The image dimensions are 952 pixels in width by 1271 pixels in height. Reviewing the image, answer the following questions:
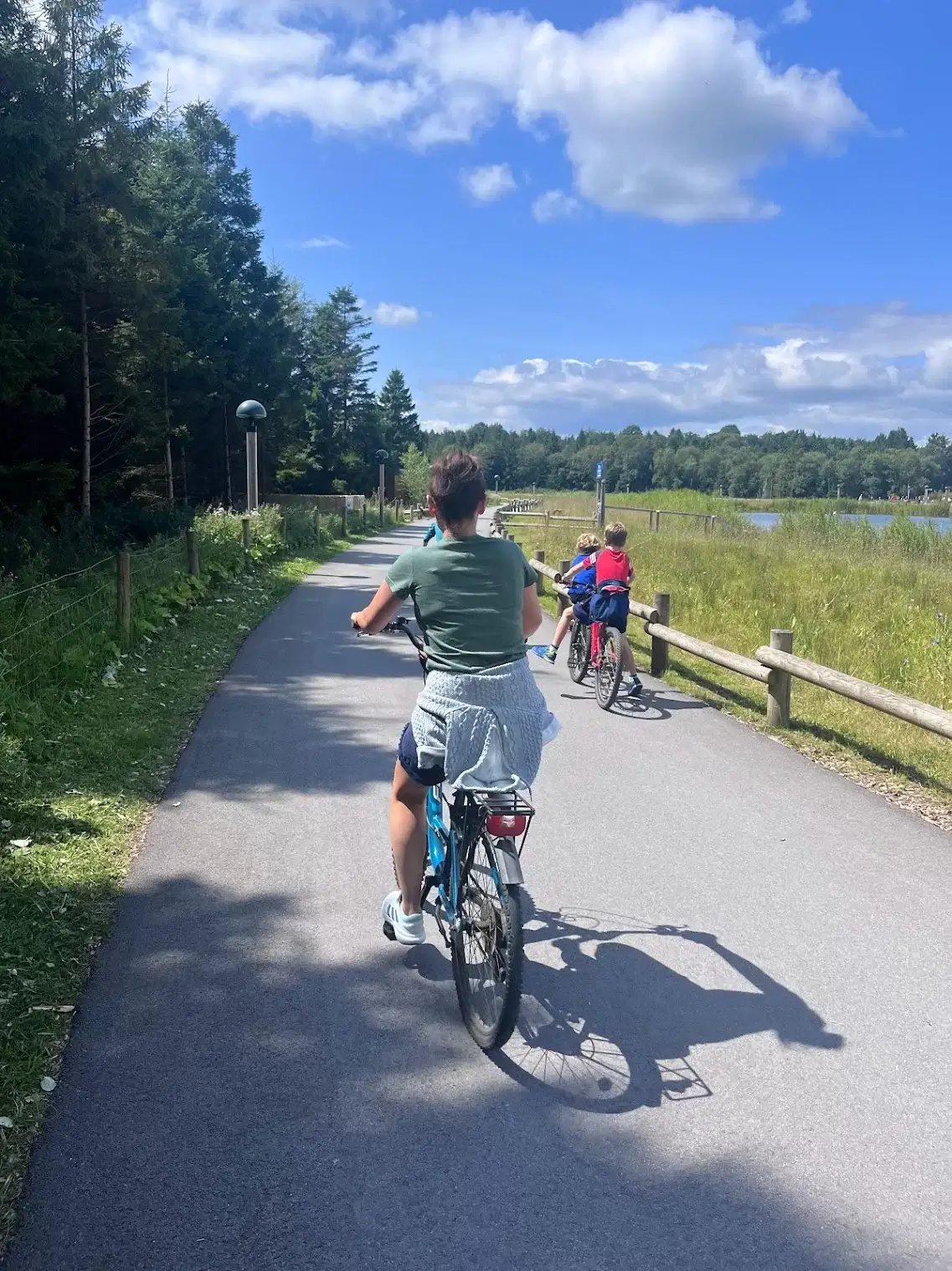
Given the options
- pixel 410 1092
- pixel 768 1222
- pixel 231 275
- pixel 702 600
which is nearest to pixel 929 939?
pixel 768 1222

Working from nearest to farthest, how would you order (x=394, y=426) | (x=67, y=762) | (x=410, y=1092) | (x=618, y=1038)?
(x=410, y=1092) < (x=618, y=1038) < (x=67, y=762) < (x=394, y=426)

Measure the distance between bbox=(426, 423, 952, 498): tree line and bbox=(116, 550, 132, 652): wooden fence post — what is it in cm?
413

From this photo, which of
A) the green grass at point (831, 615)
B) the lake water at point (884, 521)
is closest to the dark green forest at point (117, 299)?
the lake water at point (884, 521)

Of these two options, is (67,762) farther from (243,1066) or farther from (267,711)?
(243,1066)

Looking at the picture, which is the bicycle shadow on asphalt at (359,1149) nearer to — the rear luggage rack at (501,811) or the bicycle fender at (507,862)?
the bicycle fender at (507,862)

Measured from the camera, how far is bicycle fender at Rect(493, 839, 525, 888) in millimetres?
3287

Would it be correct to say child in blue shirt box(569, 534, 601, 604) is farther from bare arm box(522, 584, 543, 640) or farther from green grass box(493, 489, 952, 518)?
green grass box(493, 489, 952, 518)

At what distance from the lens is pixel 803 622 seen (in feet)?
41.1

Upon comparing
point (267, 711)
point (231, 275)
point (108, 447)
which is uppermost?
point (231, 275)

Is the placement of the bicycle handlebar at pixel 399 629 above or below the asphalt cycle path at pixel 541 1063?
above

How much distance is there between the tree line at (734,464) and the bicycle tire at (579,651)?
10.8 ft

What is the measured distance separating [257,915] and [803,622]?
967cm

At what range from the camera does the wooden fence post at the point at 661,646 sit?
10758mm

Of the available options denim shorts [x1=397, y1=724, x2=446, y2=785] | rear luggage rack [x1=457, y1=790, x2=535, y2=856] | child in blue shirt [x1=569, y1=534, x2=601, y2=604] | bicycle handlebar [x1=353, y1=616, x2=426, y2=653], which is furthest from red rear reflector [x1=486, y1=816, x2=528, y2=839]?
child in blue shirt [x1=569, y1=534, x2=601, y2=604]
